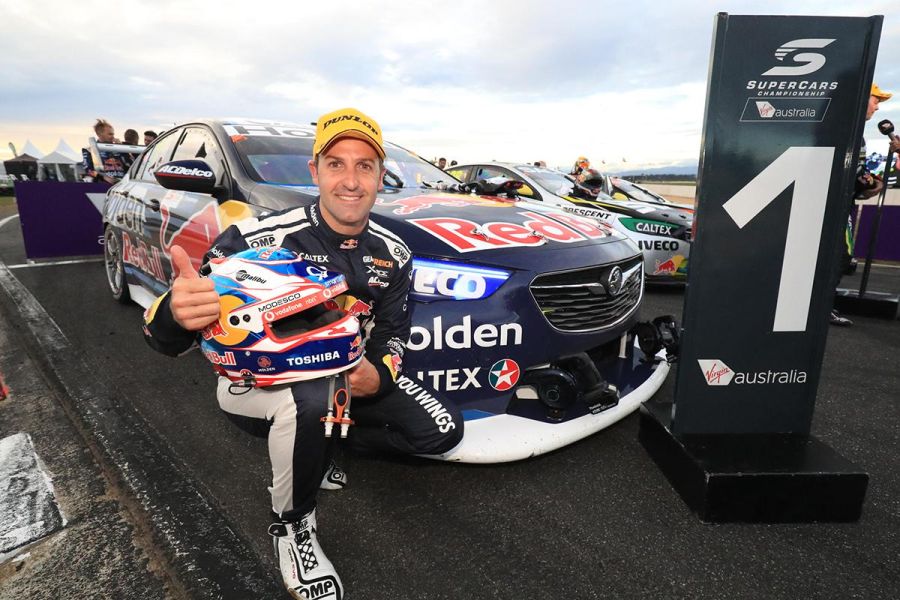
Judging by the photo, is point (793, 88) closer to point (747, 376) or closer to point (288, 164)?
point (747, 376)

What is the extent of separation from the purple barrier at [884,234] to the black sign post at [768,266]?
796 centimetres

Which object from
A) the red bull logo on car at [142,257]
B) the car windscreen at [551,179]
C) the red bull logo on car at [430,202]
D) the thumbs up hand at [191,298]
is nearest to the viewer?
the thumbs up hand at [191,298]

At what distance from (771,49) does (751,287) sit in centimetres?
78

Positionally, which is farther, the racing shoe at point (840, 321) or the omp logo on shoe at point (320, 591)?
the racing shoe at point (840, 321)

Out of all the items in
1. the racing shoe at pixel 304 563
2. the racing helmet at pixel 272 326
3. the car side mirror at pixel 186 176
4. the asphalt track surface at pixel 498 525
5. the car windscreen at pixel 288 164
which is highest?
the car windscreen at pixel 288 164

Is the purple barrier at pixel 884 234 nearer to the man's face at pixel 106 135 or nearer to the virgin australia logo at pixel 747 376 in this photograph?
the virgin australia logo at pixel 747 376

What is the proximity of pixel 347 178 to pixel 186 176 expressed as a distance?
1.14 m

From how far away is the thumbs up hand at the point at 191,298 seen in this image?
1.32 m

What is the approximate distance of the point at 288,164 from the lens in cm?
283

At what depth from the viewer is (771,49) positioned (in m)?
1.63

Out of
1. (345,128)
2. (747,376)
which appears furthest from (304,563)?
(747,376)

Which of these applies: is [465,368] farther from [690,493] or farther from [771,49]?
[771,49]

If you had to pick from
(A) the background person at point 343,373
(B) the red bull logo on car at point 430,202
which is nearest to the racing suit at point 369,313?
(A) the background person at point 343,373

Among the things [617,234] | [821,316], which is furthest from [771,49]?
[617,234]
